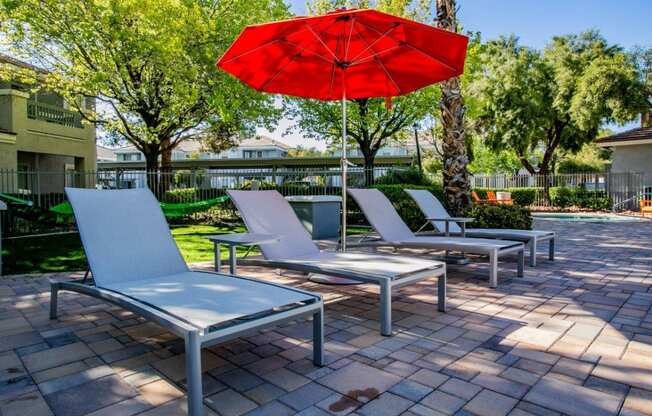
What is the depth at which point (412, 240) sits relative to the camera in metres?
5.59

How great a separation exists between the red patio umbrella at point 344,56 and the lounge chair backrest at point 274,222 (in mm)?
630

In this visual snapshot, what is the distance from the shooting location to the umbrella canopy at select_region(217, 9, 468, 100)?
4.32m

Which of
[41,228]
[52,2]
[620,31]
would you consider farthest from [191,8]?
[620,31]

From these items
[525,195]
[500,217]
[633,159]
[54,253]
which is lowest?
[54,253]

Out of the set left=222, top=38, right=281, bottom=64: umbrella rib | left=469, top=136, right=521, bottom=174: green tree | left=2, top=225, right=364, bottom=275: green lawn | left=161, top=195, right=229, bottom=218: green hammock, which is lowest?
left=2, top=225, right=364, bottom=275: green lawn

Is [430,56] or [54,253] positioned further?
[54,253]

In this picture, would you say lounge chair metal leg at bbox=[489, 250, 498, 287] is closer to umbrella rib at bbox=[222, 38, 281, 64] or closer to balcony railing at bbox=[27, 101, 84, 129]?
umbrella rib at bbox=[222, 38, 281, 64]

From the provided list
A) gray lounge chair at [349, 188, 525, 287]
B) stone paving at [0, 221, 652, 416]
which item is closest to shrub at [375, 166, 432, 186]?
gray lounge chair at [349, 188, 525, 287]

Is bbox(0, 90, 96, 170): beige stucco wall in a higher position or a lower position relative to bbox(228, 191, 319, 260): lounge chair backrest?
higher

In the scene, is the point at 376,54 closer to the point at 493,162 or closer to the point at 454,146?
the point at 454,146

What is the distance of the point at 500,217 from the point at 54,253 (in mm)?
8234

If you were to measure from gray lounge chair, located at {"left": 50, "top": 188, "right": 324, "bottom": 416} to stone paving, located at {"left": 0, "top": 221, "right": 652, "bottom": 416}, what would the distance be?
1.14ft

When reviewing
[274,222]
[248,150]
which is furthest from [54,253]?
[248,150]

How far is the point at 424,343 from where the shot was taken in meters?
3.21
